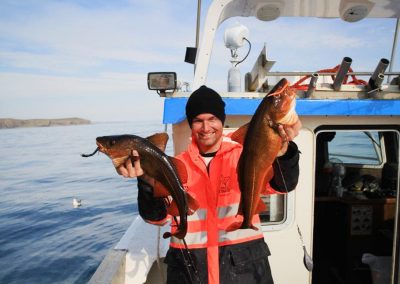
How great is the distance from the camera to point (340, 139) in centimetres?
765

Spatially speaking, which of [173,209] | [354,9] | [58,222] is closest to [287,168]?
[173,209]

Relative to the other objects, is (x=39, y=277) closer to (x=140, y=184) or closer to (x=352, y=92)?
(x=140, y=184)

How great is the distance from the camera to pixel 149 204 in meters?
2.66

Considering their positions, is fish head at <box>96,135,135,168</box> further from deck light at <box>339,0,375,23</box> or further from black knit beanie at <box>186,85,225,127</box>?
deck light at <box>339,0,375,23</box>

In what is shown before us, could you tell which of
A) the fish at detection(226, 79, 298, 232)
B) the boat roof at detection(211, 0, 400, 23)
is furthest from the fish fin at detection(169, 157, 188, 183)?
the boat roof at detection(211, 0, 400, 23)

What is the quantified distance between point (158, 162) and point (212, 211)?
29.1 inches

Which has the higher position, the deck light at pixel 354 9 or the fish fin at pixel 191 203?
the deck light at pixel 354 9

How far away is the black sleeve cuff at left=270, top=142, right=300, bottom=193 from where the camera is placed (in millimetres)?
2535

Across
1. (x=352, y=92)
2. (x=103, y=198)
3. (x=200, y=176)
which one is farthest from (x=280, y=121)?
(x=103, y=198)

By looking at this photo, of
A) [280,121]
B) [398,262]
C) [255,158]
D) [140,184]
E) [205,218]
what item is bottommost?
[398,262]

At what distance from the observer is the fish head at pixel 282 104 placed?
6.66 ft

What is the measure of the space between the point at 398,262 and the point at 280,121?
3220 mm

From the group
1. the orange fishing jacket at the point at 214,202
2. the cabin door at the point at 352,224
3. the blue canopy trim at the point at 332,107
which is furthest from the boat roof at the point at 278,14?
the cabin door at the point at 352,224

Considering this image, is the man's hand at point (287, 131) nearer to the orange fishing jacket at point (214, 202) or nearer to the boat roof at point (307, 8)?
the orange fishing jacket at point (214, 202)
